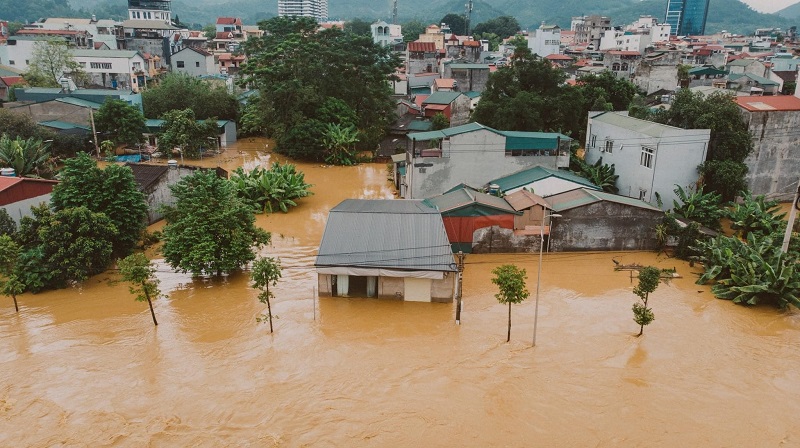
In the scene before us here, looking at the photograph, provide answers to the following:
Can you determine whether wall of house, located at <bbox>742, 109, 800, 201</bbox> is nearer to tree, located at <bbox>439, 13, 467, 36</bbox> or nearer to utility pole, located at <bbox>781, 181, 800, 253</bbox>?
utility pole, located at <bbox>781, 181, 800, 253</bbox>

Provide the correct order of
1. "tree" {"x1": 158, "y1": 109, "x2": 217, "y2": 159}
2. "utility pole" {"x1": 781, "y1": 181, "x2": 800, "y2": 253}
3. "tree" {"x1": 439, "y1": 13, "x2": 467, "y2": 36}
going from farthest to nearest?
"tree" {"x1": 439, "y1": 13, "x2": 467, "y2": 36} → "tree" {"x1": 158, "y1": 109, "x2": 217, "y2": 159} → "utility pole" {"x1": 781, "y1": 181, "x2": 800, "y2": 253}

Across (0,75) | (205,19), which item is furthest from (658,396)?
(205,19)

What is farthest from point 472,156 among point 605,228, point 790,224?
point 790,224

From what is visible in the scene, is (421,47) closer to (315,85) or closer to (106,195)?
(315,85)

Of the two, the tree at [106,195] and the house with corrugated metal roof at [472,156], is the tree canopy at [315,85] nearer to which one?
the house with corrugated metal roof at [472,156]

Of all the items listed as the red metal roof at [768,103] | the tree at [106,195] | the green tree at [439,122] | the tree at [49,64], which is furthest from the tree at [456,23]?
the tree at [106,195]

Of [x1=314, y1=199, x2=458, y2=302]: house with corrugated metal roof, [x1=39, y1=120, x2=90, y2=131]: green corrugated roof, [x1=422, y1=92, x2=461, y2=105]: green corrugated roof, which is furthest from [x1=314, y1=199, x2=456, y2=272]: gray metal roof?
[x1=422, y1=92, x2=461, y2=105]: green corrugated roof
